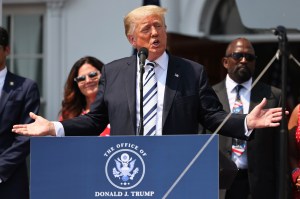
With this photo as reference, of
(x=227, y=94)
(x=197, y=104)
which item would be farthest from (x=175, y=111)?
(x=227, y=94)

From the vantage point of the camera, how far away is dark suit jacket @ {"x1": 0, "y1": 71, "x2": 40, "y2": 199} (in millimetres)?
5574

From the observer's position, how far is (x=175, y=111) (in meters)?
4.80

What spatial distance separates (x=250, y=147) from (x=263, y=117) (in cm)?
129

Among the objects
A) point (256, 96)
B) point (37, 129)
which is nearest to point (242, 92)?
point (256, 96)

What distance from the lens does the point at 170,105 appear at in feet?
15.8

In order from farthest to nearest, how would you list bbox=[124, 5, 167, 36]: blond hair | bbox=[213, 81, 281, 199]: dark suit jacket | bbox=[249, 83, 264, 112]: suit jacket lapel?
1. bbox=[249, 83, 264, 112]: suit jacket lapel
2. bbox=[213, 81, 281, 199]: dark suit jacket
3. bbox=[124, 5, 167, 36]: blond hair

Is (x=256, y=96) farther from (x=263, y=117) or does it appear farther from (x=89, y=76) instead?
(x=263, y=117)

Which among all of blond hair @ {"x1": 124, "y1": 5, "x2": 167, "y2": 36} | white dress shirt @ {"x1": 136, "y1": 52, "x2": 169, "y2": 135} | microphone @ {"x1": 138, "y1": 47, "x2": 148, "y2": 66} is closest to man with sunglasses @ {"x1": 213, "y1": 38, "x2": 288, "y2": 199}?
white dress shirt @ {"x1": 136, "y1": 52, "x2": 169, "y2": 135}

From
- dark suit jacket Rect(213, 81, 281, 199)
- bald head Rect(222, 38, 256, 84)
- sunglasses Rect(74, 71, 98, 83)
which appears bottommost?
dark suit jacket Rect(213, 81, 281, 199)

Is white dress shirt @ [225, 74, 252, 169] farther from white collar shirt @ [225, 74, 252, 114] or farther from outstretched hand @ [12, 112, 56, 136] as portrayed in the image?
outstretched hand @ [12, 112, 56, 136]

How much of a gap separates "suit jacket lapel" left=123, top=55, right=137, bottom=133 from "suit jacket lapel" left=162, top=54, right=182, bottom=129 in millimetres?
169

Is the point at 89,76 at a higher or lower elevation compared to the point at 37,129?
higher

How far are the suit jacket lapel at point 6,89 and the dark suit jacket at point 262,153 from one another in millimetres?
1424

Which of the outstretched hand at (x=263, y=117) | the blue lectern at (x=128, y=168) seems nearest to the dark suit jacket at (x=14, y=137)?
the blue lectern at (x=128, y=168)
